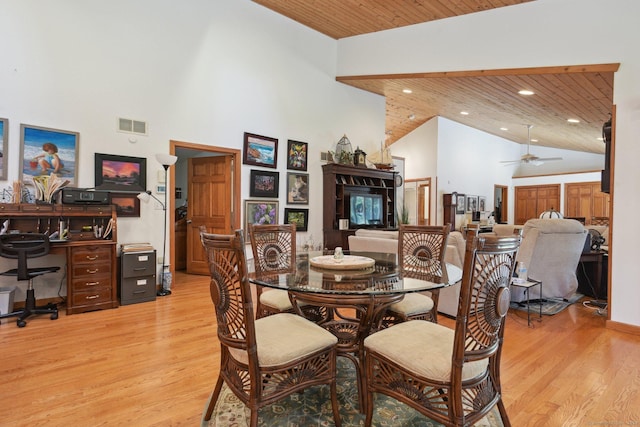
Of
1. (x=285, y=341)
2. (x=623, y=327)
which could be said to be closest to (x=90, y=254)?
(x=285, y=341)

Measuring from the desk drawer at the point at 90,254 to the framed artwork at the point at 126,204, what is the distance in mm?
714

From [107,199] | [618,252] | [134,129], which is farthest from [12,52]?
[618,252]

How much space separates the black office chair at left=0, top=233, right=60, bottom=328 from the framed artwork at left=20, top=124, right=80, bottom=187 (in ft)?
2.70

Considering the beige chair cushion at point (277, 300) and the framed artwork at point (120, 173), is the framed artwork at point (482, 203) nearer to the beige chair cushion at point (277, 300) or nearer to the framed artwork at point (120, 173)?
the framed artwork at point (120, 173)

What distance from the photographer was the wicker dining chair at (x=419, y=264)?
2.32 m

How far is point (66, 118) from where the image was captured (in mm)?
4020

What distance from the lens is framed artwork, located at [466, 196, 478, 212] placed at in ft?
32.6

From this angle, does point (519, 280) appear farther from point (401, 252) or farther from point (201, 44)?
point (201, 44)

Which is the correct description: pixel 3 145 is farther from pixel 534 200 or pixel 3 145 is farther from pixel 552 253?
pixel 534 200

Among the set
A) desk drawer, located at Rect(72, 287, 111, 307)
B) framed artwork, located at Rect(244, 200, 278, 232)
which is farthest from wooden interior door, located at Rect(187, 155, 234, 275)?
desk drawer, located at Rect(72, 287, 111, 307)

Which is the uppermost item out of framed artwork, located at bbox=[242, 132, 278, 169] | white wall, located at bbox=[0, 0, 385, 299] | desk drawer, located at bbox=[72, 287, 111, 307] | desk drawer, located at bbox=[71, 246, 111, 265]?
white wall, located at bbox=[0, 0, 385, 299]

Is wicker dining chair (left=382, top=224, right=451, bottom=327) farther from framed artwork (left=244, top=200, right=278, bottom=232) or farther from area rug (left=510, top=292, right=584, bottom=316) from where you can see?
framed artwork (left=244, top=200, right=278, bottom=232)

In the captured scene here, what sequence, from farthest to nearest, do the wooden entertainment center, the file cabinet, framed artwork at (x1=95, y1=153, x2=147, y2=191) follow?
the wooden entertainment center → framed artwork at (x1=95, y1=153, x2=147, y2=191) → the file cabinet

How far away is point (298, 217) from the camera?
618cm
